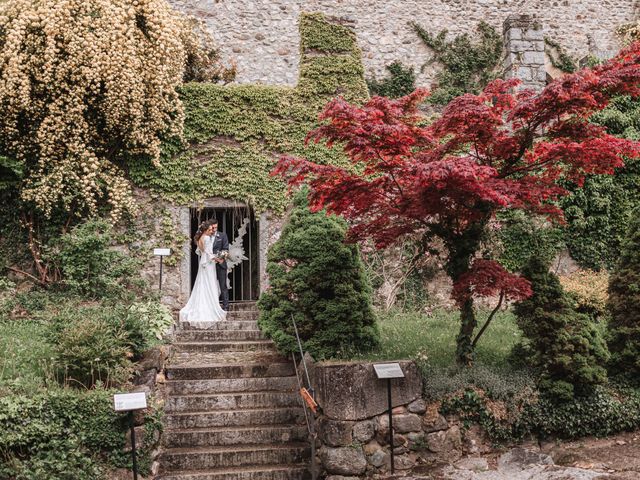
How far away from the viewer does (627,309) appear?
23.0ft

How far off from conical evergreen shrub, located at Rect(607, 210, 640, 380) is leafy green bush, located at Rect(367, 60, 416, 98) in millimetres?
9486

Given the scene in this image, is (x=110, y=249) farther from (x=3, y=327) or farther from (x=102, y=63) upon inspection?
(x=102, y=63)

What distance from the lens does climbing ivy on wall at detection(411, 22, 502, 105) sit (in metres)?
16.2

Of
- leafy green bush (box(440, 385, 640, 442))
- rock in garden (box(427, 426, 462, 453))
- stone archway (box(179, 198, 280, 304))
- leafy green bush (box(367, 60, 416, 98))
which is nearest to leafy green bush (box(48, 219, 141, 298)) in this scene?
stone archway (box(179, 198, 280, 304))

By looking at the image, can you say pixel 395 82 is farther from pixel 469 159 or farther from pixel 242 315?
pixel 469 159

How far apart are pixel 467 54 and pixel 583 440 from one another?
12.3 metres

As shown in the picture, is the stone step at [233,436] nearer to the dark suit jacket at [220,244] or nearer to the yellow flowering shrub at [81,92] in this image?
the dark suit jacket at [220,244]

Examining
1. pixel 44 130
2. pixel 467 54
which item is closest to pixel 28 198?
pixel 44 130

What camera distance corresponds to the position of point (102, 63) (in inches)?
395

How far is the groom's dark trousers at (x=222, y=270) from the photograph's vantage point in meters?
10.5

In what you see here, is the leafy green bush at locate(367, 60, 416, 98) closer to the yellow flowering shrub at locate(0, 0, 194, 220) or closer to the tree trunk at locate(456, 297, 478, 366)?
the yellow flowering shrub at locate(0, 0, 194, 220)

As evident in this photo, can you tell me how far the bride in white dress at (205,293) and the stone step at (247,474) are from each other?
136 inches

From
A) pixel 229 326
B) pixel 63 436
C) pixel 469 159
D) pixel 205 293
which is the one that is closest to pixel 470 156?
pixel 469 159

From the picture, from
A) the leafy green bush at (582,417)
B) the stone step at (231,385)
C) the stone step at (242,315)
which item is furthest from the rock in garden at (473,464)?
the stone step at (242,315)
